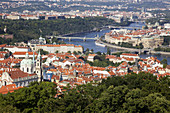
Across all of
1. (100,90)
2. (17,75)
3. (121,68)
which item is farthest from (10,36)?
(100,90)

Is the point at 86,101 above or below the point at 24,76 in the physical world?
above

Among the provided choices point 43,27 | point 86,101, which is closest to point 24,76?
point 86,101

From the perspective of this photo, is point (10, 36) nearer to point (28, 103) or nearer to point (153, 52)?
point (153, 52)

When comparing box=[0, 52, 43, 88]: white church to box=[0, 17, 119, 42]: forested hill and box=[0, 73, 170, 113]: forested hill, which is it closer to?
box=[0, 73, 170, 113]: forested hill

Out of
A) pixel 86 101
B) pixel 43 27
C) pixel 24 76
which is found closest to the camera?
pixel 86 101

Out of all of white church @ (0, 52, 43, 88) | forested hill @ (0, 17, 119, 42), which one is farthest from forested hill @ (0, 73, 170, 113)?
forested hill @ (0, 17, 119, 42)

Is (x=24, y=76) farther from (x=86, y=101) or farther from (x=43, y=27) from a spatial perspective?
(x=43, y=27)

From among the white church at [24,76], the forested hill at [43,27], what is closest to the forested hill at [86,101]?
the white church at [24,76]

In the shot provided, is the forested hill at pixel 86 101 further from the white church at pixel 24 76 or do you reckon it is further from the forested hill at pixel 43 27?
the forested hill at pixel 43 27

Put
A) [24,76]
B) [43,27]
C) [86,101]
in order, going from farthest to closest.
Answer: [43,27] → [24,76] → [86,101]
